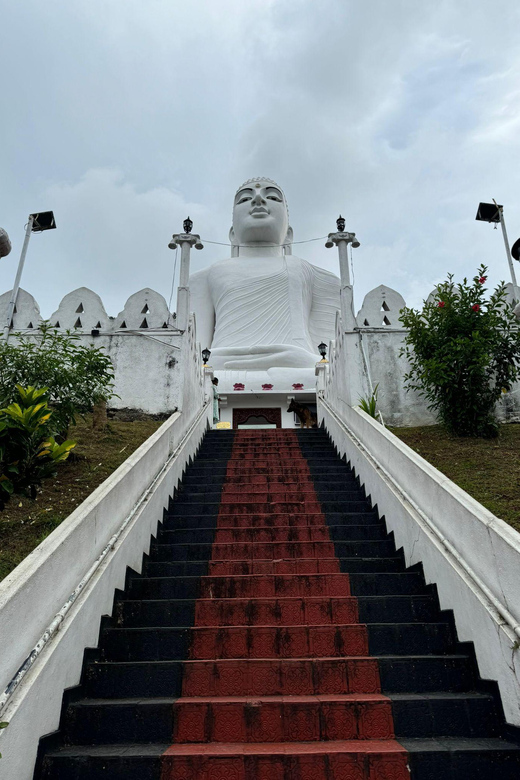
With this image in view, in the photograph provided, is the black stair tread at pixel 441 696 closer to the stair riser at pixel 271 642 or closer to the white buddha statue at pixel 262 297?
the stair riser at pixel 271 642

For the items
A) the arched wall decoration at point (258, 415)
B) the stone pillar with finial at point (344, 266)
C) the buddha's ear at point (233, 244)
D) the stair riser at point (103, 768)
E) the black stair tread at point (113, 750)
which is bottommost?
the stair riser at point (103, 768)

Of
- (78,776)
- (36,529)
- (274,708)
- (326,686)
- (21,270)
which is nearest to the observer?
(78,776)

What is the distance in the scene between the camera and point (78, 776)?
248 cm

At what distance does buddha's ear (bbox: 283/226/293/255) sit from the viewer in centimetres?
1886

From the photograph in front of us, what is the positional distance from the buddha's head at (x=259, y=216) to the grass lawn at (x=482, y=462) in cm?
1059

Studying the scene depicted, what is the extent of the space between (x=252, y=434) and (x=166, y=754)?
631cm

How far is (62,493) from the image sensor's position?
5.34 meters

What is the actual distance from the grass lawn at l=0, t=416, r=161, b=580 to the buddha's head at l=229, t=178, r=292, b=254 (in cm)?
1112

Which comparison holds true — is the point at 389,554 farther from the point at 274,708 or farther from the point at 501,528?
the point at 274,708

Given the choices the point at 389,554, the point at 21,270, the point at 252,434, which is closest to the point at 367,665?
the point at 389,554

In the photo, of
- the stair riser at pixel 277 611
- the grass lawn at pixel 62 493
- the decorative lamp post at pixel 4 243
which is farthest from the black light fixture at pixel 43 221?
the stair riser at pixel 277 611

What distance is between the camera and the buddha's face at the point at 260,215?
690 inches

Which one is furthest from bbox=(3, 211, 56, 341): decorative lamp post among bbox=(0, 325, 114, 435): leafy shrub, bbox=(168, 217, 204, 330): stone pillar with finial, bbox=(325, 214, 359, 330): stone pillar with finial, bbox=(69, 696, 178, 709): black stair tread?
bbox=(69, 696, 178, 709): black stair tread

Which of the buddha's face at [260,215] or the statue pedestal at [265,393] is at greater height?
the buddha's face at [260,215]
